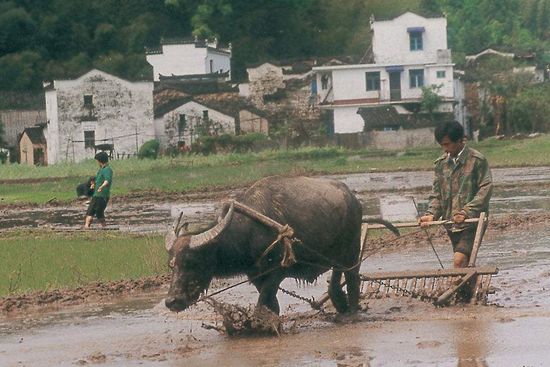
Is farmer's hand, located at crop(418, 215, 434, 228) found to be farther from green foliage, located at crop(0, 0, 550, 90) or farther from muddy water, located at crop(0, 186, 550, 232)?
green foliage, located at crop(0, 0, 550, 90)

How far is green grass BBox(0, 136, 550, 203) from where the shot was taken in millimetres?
38969

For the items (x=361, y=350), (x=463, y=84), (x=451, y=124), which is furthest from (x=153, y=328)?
(x=463, y=84)

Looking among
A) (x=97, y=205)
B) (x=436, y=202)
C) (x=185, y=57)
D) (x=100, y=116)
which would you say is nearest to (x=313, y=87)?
(x=185, y=57)

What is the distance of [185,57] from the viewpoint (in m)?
84.0

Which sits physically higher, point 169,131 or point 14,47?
point 14,47

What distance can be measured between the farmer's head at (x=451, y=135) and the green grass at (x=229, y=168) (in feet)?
78.8

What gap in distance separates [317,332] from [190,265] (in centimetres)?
131

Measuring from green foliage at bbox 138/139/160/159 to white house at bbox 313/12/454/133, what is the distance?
1229 cm

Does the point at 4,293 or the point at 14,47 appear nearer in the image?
the point at 4,293

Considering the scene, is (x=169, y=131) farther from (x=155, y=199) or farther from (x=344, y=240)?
(x=344, y=240)

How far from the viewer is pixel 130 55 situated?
85625 mm

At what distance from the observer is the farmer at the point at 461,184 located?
38.9 ft

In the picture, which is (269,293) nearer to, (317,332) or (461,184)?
(317,332)

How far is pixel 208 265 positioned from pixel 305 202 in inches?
52.1
